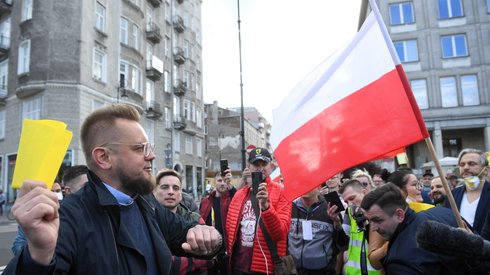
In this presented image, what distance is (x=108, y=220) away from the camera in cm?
177

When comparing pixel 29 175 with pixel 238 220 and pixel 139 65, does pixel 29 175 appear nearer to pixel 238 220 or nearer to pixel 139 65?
pixel 238 220

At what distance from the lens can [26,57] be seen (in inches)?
884

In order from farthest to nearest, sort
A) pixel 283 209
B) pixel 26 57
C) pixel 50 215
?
1. pixel 26 57
2. pixel 283 209
3. pixel 50 215

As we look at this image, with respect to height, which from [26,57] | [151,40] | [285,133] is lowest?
[285,133]

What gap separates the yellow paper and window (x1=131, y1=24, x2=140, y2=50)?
27651mm

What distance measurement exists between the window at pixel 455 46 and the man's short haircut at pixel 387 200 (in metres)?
29.4

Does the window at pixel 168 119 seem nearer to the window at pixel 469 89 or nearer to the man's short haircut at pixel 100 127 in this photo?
the window at pixel 469 89

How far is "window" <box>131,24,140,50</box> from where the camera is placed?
27.3 meters

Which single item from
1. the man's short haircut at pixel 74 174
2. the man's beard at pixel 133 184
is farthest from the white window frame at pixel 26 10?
the man's beard at pixel 133 184

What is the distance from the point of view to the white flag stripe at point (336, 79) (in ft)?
10.3

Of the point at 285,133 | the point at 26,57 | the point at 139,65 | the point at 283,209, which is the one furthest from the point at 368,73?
the point at 139,65

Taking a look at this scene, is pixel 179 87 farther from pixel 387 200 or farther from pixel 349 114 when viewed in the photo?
pixel 387 200

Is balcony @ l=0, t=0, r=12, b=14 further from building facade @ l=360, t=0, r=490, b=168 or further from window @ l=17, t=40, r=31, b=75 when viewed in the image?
building facade @ l=360, t=0, r=490, b=168

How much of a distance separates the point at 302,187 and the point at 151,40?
29.6 meters
